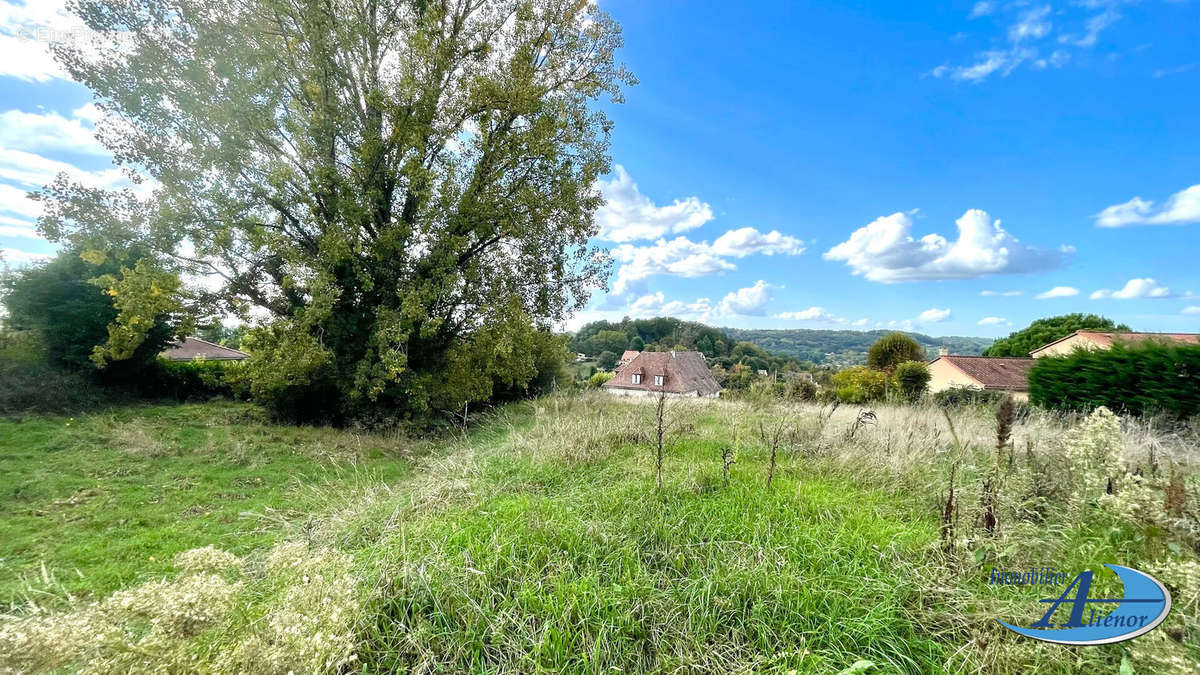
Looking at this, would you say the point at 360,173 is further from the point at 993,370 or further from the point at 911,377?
the point at 993,370

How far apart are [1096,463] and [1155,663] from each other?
1558mm

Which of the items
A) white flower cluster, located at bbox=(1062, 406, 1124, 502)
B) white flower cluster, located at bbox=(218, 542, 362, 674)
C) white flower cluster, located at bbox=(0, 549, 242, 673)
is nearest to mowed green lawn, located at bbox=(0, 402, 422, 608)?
white flower cluster, located at bbox=(0, 549, 242, 673)

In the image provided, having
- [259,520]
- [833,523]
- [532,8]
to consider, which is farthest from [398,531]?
[532,8]

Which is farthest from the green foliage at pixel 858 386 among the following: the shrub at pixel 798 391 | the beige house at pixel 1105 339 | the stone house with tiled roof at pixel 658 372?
the stone house with tiled roof at pixel 658 372

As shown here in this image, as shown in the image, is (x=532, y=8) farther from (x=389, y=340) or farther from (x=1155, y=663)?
(x=1155, y=663)

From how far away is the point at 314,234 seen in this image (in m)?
9.05

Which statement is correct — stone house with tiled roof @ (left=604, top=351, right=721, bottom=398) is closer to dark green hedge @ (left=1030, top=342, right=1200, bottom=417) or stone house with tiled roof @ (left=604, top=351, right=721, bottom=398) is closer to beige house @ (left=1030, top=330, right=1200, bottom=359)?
beige house @ (left=1030, top=330, right=1200, bottom=359)

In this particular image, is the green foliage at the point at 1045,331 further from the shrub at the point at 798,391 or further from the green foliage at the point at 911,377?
the shrub at the point at 798,391

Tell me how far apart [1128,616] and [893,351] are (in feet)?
76.4

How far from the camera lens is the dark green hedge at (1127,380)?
6355mm

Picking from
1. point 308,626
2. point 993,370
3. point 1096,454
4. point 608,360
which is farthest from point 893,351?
point 308,626

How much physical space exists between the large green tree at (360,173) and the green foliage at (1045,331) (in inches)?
1341

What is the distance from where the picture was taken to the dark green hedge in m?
6.36

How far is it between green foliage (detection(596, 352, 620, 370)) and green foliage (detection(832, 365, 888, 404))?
887 inches
